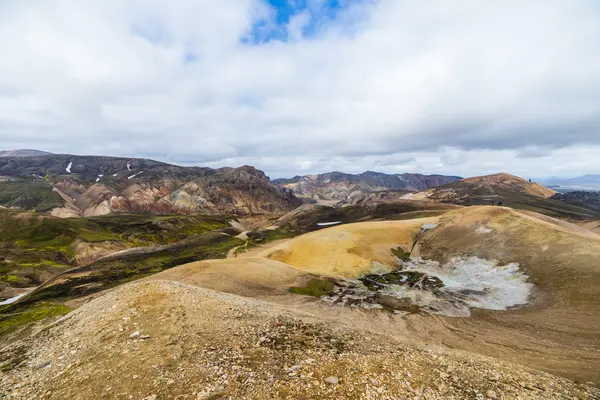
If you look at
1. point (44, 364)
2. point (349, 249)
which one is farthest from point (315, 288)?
point (44, 364)

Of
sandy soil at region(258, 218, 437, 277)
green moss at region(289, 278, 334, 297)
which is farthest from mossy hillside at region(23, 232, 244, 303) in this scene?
green moss at region(289, 278, 334, 297)

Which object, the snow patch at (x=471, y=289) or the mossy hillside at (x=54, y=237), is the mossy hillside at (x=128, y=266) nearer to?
the mossy hillside at (x=54, y=237)

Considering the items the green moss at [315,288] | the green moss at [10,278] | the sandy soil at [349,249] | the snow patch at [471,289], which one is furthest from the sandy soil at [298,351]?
the green moss at [10,278]

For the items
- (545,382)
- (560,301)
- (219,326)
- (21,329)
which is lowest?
(21,329)

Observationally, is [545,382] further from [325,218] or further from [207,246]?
[325,218]

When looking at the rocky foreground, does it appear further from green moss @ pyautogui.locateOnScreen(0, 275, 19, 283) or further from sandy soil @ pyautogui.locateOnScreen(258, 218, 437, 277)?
green moss @ pyautogui.locateOnScreen(0, 275, 19, 283)

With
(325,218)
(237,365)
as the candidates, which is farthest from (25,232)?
(237,365)

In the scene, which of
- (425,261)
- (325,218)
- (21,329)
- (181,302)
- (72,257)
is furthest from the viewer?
(325,218)
